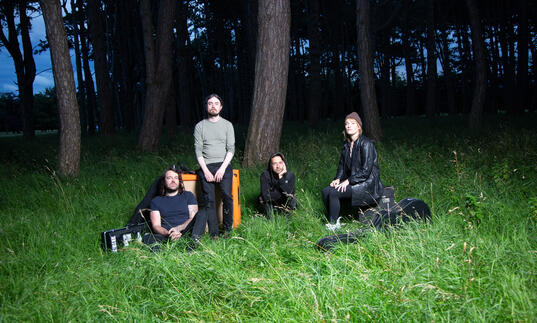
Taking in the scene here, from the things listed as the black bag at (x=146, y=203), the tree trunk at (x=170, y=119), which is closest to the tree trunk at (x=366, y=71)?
the black bag at (x=146, y=203)

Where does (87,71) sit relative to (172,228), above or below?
above

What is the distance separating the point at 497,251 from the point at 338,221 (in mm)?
1772

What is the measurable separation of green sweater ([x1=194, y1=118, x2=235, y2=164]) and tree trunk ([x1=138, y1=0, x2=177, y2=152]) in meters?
6.41

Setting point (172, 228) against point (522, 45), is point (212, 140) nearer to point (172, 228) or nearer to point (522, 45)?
point (172, 228)

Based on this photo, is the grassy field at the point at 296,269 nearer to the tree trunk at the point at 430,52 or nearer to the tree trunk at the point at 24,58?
the tree trunk at the point at 430,52

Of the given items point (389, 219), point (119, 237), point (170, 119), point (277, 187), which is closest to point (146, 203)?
point (119, 237)

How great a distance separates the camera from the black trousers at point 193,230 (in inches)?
161

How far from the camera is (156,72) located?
1079 centimetres

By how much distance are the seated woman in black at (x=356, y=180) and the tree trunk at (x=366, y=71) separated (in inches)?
227

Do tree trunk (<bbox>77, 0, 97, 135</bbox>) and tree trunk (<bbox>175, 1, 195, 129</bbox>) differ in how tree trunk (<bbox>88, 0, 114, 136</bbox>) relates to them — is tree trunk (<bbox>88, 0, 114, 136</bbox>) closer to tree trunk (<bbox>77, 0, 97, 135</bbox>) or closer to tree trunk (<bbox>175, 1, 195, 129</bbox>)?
tree trunk (<bbox>175, 1, 195, 129</bbox>)

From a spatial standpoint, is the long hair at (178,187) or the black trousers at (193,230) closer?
the black trousers at (193,230)

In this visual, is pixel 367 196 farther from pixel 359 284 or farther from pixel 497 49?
pixel 497 49

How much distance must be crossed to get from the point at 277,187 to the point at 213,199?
857 millimetres

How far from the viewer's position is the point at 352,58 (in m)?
37.3
